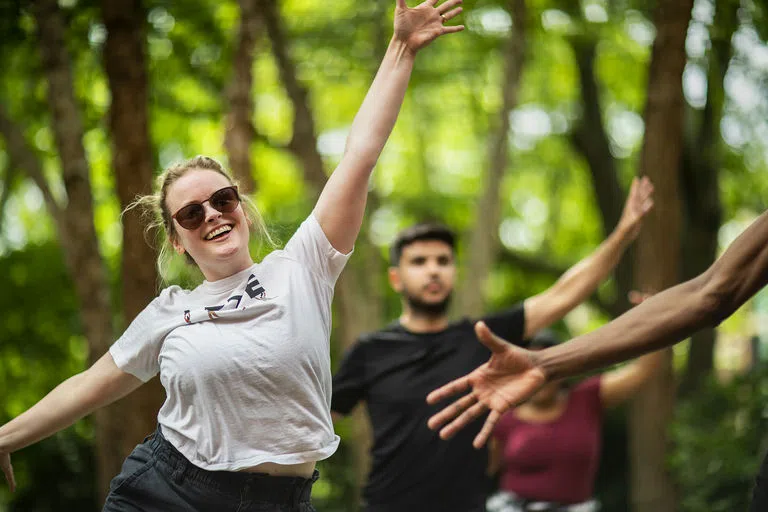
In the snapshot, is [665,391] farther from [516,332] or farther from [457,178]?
[457,178]

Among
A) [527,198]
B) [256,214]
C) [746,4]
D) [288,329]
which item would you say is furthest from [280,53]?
[527,198]

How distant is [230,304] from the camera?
300 centimetres

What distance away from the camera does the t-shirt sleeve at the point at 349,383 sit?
16.0ft

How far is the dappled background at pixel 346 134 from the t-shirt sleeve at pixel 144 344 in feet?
0.84

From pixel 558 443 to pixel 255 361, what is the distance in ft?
11.9

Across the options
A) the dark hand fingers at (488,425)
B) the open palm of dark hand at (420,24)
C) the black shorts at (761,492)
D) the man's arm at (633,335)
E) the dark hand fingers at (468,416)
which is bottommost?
the black shorts at (761,492)

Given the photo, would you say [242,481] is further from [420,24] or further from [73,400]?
[420,24]

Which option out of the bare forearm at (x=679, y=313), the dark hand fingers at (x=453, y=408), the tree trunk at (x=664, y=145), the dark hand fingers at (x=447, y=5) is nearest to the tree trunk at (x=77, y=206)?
the tree trunk at (x=664, y=145)

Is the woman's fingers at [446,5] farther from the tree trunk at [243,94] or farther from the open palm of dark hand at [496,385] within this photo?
the tree trunk at [243,94]

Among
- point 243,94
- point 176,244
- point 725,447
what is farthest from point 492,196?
point 176,244

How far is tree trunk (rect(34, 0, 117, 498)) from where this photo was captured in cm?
729

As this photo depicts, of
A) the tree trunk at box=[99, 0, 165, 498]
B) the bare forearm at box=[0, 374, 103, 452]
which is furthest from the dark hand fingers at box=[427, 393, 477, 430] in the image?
the tree trunk at box=[99, 0, 165, 498]

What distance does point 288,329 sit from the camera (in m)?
2.93

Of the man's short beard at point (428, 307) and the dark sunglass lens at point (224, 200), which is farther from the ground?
the dark sunglass lens at point (224, 200)
